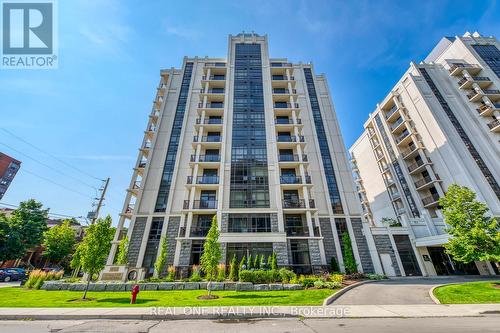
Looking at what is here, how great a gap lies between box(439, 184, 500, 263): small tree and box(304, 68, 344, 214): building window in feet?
36.5

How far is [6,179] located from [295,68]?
77.1 meters

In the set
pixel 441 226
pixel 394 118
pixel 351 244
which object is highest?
pixel 394 118

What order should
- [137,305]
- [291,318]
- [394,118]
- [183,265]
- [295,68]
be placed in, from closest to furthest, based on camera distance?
[291,318] < [137,305] < [183,265] < [295,68] < [394,118]

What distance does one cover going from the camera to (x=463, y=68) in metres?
36.8

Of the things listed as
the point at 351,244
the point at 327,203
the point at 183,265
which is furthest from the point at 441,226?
the point at 183,265

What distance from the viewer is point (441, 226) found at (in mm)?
28344

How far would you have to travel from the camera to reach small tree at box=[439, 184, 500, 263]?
15.5 meters

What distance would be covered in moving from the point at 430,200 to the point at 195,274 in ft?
118

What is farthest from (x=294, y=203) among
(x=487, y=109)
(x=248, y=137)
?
(x=487, y=109)

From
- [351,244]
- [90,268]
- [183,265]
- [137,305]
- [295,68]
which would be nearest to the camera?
[137,305]

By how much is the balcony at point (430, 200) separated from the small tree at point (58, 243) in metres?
62.9

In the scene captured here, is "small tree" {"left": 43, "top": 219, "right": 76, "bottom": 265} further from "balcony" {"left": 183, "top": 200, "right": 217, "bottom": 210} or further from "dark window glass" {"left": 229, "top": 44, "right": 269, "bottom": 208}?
"dark window glass" {"left": 229, "top": 44, "right": 269, "bottom": 208}

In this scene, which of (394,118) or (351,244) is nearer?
(351,244)

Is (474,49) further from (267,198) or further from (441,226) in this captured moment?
(267,198)
